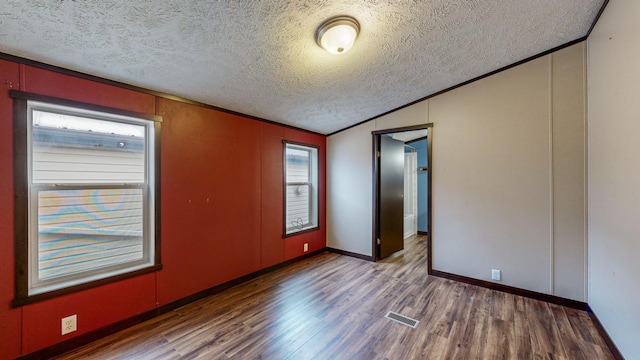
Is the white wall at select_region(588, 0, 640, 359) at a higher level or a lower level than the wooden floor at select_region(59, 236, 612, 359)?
higher

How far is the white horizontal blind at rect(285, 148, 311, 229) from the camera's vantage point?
411cm

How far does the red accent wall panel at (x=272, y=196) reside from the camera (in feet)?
11.7

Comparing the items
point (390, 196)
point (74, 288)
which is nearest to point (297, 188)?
point (390, 196)

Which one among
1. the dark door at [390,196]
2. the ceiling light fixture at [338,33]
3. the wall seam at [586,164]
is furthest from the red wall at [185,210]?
the wall seam at [586,164]

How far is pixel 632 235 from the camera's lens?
169 cm

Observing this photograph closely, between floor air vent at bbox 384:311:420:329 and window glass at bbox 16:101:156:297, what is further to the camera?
floor air vent at bbox 384:311:420:329

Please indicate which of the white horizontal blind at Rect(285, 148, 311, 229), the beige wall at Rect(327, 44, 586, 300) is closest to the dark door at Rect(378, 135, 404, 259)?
the beige wall at Rect(327, 44, 586, 300)

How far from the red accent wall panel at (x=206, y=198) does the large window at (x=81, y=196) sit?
161mm

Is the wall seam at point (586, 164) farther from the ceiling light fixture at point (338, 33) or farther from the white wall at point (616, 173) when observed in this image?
the ceiling light fixture at point (338, 33)

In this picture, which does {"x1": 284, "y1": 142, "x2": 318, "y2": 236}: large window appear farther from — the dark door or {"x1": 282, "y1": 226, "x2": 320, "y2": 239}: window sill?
the dark door

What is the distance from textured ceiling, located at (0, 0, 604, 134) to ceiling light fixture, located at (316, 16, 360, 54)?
0.06 meters

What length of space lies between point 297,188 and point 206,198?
5.50 feet

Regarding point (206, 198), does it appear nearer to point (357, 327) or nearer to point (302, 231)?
point (302, 231)

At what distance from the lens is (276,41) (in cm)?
194
